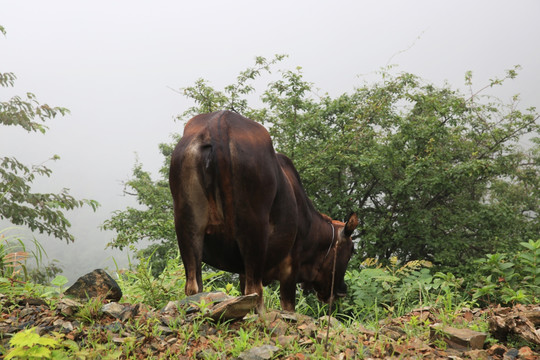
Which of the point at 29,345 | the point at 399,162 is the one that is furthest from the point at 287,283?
the point at 399,162

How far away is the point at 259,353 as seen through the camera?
292 centimetres

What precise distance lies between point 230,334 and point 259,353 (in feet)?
1.55

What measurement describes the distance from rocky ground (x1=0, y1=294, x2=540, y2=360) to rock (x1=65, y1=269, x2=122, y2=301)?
0.17m

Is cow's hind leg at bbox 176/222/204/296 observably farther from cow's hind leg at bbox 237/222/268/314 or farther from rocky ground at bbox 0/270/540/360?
Result: cow's hind leg at bbox 237/222/268/314

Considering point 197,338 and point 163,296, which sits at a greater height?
point 163,296

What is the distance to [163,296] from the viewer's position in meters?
4.59

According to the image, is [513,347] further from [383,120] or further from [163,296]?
[383,120]

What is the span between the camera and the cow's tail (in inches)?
150

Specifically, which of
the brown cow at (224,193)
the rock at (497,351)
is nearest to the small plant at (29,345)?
the brown cow at (224,193)

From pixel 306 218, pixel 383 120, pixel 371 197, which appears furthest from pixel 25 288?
pixel 383 120

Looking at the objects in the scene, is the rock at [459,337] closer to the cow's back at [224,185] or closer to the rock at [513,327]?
the rock at [513,327]

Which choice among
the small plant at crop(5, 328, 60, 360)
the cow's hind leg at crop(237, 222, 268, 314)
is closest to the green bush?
the cow's hind leg at crop(237, 222, 268, 314)

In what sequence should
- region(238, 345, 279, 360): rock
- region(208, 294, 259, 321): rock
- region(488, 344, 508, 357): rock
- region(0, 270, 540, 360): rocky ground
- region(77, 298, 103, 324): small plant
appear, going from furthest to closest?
region(208, 294, 259, 321): rock < region(77, 298, 103, 324): small plant < region(488, 344, 508, 357): rock < region(0, 270, 540, 360): rocky ground < region(238, 345, 279, 360): rock

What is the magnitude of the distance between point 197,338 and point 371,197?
42.6 feet
